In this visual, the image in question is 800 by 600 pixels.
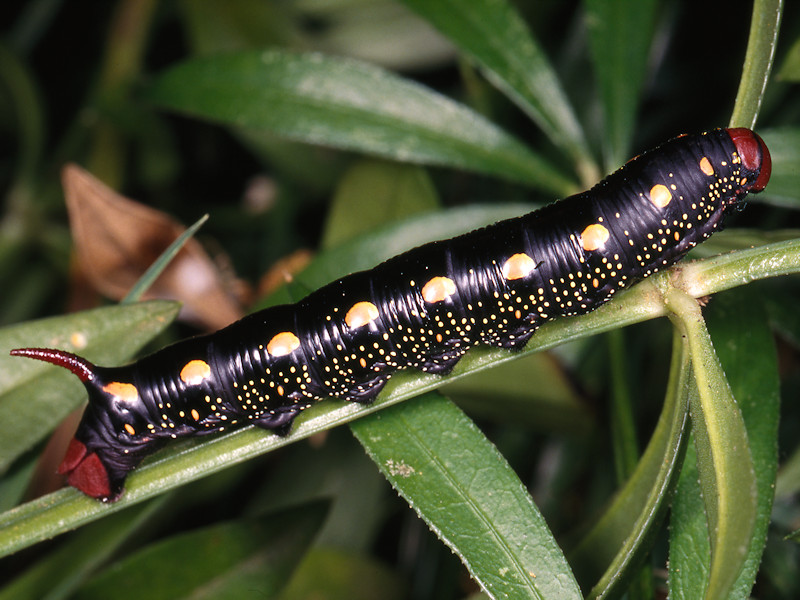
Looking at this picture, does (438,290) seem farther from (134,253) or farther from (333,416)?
(134,253)

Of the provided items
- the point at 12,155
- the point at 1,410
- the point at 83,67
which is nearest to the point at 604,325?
the point at 1,410

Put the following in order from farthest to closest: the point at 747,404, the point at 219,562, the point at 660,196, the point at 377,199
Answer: the point at 377,199
the point at 219,562
the point at 747,404
the point at 660,196

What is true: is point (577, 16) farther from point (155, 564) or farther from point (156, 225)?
point (155, 564)

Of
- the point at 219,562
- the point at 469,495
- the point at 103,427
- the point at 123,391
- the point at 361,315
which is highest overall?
the point at 361,315

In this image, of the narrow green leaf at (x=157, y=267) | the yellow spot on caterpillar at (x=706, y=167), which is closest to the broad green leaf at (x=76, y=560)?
the narrow green leaf at (x=157, y=267)

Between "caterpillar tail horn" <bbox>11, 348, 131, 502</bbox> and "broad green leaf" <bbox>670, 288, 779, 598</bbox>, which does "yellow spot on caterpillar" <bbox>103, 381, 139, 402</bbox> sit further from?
"broad green leaf" <bbox>670, 288, 779, 598</bbox>

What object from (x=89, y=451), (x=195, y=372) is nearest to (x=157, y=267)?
(x=195, y=372)
